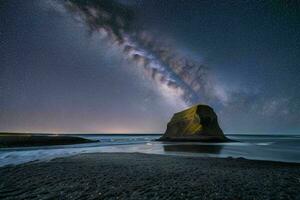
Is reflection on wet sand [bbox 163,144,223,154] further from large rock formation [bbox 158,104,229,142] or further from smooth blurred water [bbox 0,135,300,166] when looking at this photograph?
large rock formation [bbox 158,104,229,142]

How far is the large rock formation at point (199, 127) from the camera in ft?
205

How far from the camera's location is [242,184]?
8.24 m

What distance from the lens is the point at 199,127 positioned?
6338cm

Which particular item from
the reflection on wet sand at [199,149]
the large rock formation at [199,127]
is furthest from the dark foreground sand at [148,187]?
the large rock formation at [199,127]

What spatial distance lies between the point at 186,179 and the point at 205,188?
66.9 inches

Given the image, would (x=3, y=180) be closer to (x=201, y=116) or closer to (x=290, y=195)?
(x=290, y=195)

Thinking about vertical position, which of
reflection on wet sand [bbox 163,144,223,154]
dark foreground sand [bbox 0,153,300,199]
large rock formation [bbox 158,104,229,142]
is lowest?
reflection on wet sand [bbox 163,144,223,154]

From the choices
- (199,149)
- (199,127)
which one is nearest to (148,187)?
(199,149)

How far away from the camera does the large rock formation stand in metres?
62.4

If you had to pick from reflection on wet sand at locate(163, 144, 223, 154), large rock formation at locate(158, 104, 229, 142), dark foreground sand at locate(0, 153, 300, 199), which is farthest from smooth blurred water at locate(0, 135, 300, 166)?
large rock formation at locate(158, 104, 229, 142)

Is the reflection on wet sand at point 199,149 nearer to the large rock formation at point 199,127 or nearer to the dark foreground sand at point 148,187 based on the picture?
the dark foreground sand at point 148,187

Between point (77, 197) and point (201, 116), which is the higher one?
point (201, 116)

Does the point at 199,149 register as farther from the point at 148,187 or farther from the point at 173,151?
the point at 148,187

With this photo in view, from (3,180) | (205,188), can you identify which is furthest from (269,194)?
(3,180)
